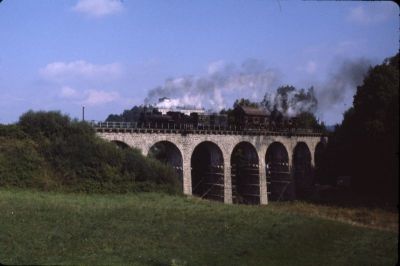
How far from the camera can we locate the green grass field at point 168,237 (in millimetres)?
7275

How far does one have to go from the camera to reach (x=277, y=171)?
5316 cm

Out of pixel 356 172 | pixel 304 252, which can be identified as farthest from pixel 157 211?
pixel 356 172

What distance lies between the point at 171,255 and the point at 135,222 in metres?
5.22

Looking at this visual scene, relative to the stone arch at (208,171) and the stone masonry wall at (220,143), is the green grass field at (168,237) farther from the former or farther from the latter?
the stone arch at (208,171)

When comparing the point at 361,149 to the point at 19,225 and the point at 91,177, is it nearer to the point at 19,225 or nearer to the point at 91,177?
the point at 19,225

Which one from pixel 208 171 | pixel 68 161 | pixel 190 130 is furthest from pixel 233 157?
pixel 68 161

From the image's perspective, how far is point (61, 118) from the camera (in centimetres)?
3256

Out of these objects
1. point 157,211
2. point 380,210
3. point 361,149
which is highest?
point 361,149

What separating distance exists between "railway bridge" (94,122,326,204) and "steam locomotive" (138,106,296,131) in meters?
0.88

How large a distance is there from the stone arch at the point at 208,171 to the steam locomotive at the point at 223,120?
2.49 metres

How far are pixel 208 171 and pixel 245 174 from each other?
5.71 metres

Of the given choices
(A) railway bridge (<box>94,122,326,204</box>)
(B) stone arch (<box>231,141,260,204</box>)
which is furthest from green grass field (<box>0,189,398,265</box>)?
(B) stone arch (<box>231,141,260,204</box>)

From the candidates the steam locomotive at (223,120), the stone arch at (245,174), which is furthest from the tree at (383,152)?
the stone arch at (245,174)

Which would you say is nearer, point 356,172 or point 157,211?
point 356,172
